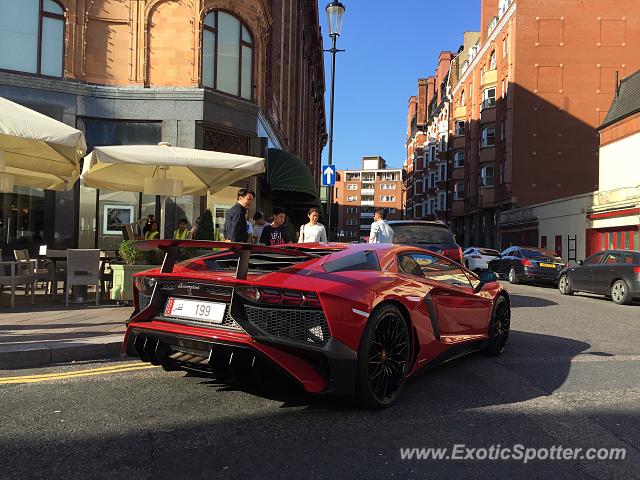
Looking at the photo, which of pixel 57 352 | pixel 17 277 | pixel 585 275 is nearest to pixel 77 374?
pixel 57 352

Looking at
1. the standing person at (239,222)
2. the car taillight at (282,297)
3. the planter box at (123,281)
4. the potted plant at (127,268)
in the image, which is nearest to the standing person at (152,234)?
the potted plant at (127,268)

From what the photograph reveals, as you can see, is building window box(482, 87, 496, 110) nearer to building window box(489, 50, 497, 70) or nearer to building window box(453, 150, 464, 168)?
building window box(489, 50, 497, 70)

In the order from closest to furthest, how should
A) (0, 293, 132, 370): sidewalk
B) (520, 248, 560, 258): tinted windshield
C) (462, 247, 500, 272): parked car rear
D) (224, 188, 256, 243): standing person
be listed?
(0, 293, 132, 370): sidewalk < (224, 188, 256, 243): standing person < (520, 248, 560, 258): tinted windshield < (462, 247, 500, 272): parked car rear

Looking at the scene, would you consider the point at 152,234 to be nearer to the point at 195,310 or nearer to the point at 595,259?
the point at 195,310

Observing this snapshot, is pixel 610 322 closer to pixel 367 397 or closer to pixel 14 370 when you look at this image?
pixel 367 397

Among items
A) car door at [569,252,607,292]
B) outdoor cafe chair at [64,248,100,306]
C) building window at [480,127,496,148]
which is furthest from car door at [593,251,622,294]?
building window at [480,127,496,148]

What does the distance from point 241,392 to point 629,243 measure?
25.4 m

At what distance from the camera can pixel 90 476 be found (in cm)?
275

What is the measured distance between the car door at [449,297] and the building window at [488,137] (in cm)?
4147

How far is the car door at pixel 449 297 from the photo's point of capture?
4660 millimetres

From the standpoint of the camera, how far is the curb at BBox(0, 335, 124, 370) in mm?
5137

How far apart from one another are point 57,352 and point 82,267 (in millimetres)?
3262

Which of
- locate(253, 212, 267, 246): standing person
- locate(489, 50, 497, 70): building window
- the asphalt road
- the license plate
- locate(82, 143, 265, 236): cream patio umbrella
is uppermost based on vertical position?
locate(489, 50, 497, 70): building window

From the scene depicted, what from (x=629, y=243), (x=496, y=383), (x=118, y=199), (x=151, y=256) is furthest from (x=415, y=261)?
(x=629, y=243)
